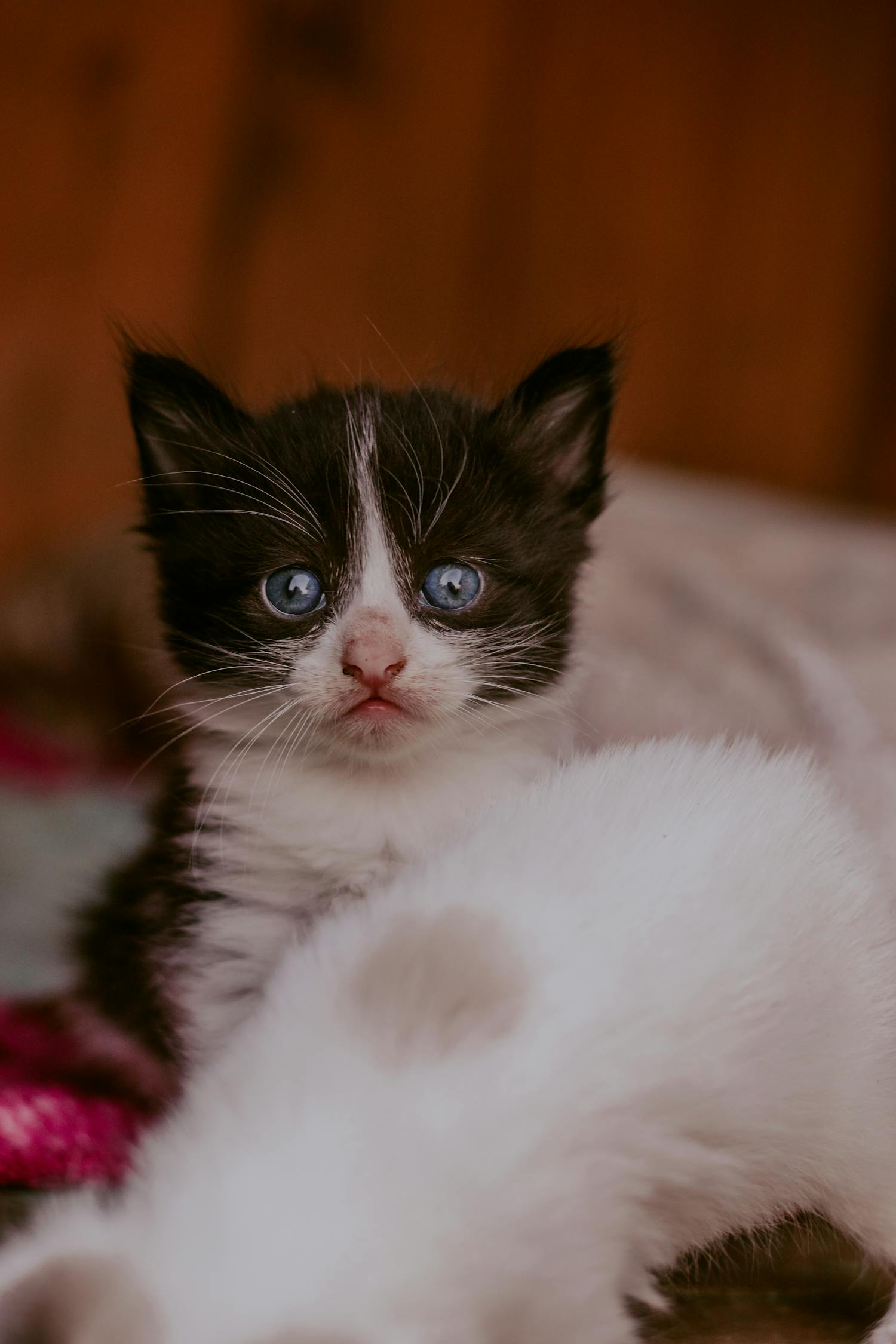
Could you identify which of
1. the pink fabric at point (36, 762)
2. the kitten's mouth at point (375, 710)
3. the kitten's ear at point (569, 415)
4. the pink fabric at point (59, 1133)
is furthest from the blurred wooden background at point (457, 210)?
the pink fabric at point (59, 1133)

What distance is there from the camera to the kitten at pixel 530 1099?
0.44m

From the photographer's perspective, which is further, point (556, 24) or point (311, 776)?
point (556, 24)

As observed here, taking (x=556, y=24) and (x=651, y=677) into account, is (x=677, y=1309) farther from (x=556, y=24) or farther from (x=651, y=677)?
(x=556, y=24)

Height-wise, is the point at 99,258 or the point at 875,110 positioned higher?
the point at 875,110

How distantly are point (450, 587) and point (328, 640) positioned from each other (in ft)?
0.38

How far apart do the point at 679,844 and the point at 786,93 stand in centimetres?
203

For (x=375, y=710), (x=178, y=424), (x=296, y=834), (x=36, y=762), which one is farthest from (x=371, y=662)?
(x=36, y=762)

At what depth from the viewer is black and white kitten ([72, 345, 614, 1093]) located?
868 mm

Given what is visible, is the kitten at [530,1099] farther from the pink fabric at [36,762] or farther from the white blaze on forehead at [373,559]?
the pink fabric at [36,762]

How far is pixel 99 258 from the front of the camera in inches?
75.9

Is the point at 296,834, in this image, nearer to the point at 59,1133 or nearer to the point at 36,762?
the point at 59,1133

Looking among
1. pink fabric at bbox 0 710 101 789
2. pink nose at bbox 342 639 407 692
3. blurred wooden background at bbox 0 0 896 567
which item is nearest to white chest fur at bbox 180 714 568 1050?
pink nose at bbox 342 639 407 692

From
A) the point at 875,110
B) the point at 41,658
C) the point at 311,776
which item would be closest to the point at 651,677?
the point at 311,776

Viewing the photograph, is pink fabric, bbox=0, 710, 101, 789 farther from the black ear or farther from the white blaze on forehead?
the white blaze on forehead
